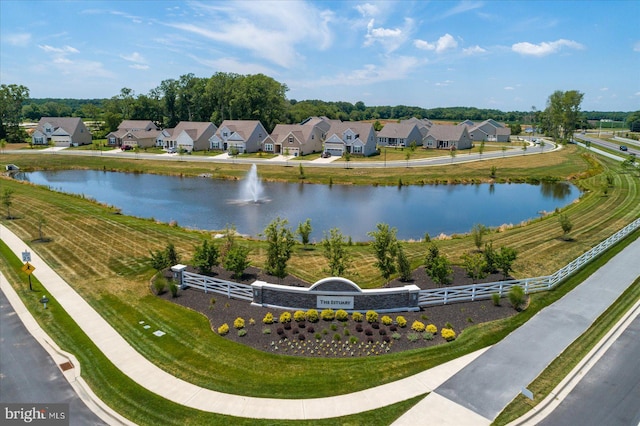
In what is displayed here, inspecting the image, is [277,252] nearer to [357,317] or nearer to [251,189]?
[357,317]

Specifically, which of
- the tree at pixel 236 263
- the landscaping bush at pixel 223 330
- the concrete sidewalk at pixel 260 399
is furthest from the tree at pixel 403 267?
the landscaping bush at pixel 223 330

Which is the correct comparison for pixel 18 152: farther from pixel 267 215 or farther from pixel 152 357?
pixel 152 357

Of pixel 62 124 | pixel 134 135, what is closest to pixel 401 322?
pixel 134 135

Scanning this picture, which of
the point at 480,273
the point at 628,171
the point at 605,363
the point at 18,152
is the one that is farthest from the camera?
the point at 18,152

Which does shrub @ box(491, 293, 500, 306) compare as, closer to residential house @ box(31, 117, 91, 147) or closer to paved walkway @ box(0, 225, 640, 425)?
paved walkway @ box(0, 225, 640, 425)

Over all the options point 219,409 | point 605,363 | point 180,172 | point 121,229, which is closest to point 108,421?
point 219,409
